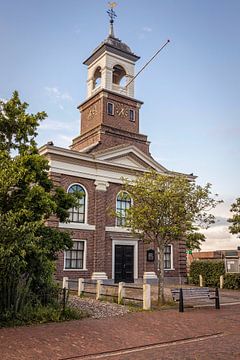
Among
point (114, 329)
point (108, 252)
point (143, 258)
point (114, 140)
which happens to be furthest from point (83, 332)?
point (114, 140)

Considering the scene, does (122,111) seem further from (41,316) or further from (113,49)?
(41,316)

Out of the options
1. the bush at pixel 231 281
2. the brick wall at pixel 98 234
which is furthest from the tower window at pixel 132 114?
the bush at pixel 231 281

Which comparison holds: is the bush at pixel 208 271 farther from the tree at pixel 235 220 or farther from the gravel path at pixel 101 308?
the gravel path at pixel 101 308

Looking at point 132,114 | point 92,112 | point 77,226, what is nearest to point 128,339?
point 77,226

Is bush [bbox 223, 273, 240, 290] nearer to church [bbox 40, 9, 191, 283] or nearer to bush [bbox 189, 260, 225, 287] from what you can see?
bush [bbox 189, 260, 225, 287]

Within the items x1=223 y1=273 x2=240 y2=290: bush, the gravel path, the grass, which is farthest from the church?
the grass

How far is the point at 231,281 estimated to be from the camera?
23.8 metres

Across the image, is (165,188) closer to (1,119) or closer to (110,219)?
(1,119)

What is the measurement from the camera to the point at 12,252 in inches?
382

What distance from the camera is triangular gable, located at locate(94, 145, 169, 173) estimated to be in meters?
24.8

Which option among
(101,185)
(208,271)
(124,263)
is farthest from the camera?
(208,271)

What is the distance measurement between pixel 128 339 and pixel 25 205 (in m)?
4.99

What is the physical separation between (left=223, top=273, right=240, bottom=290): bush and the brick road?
12642 mm

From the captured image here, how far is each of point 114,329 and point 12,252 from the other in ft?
11.2
